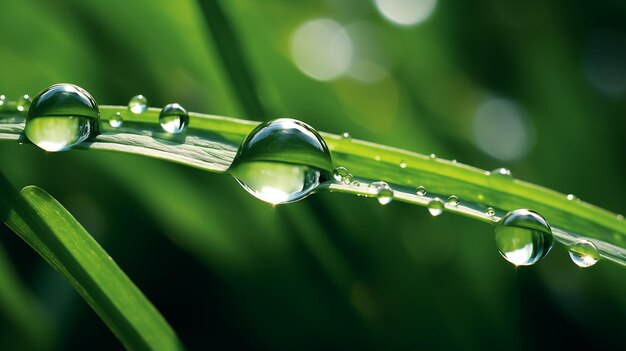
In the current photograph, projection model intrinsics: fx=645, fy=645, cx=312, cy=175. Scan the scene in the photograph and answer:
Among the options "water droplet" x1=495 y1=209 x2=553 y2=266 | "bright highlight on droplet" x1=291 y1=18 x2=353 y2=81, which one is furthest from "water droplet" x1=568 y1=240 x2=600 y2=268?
"bright highlight on droplet" x1=291 y1=18 x2=353 y2=81

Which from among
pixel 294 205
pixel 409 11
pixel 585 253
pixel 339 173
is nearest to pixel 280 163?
pixel 339 173

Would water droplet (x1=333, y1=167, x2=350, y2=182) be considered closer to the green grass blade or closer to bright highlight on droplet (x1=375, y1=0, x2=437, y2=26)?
the green grass blade

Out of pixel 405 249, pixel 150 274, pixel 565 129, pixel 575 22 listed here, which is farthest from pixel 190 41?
pixel 575 22

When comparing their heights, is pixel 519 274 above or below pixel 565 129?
below

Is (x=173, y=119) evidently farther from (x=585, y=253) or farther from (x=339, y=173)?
(x=585, y=253)

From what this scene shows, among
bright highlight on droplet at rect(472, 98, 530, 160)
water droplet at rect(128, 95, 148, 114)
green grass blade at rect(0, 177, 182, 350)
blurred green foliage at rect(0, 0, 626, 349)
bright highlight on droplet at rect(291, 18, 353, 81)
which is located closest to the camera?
green grass blade at rect(0, 177, 182, 350)

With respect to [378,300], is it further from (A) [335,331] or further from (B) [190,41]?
(B) [190,41]
